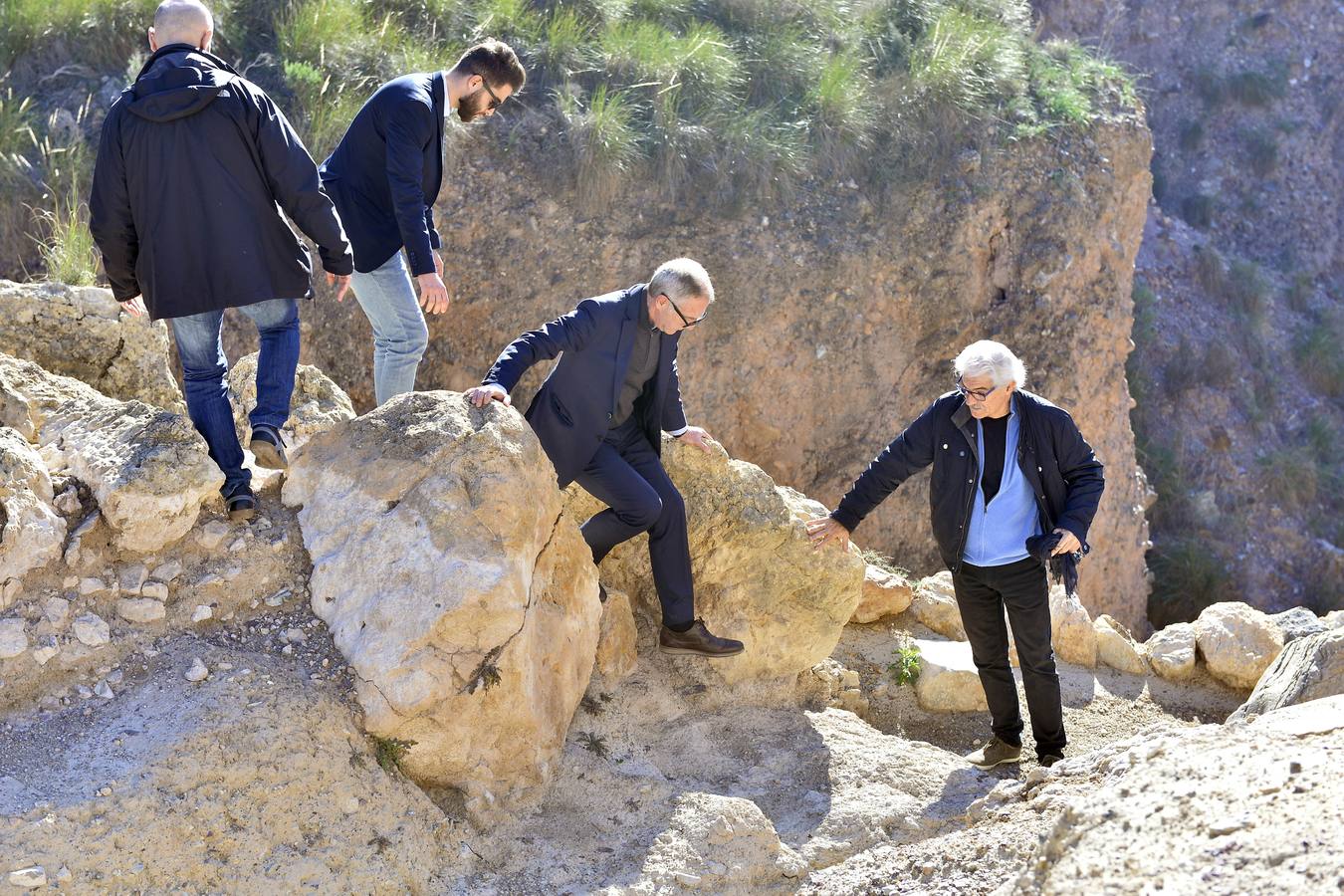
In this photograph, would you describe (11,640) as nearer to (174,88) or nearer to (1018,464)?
(174,88)

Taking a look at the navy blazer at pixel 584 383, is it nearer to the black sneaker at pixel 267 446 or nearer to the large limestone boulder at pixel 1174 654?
the black sneaker at pixel 267 446

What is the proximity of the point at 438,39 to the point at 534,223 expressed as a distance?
1.65 meters

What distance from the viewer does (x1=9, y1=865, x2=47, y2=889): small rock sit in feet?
10.3

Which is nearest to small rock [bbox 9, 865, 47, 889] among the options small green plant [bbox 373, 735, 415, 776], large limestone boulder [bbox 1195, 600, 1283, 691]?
small green plant [bbox 373, 735, 415, 776]

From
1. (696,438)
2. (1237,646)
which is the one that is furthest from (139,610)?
(1237,646)

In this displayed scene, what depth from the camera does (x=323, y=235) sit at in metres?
4.10

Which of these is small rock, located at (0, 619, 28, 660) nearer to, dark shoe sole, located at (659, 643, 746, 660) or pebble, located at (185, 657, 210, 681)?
pebble, located at (185, 657, 210, 681)

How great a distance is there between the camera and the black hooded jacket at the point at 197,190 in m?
3.87

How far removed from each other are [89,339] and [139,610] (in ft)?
6.02

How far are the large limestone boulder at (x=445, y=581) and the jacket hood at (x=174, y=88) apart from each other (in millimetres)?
1149

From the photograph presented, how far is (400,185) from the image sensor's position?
15.0 feet

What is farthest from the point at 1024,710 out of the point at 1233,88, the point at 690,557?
the point at 1233,88

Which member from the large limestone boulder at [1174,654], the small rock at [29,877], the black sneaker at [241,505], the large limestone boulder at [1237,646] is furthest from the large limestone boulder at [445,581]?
the large limestone boulder at [1237,646]

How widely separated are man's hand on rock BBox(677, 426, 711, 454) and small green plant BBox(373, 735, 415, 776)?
1.72 meters
